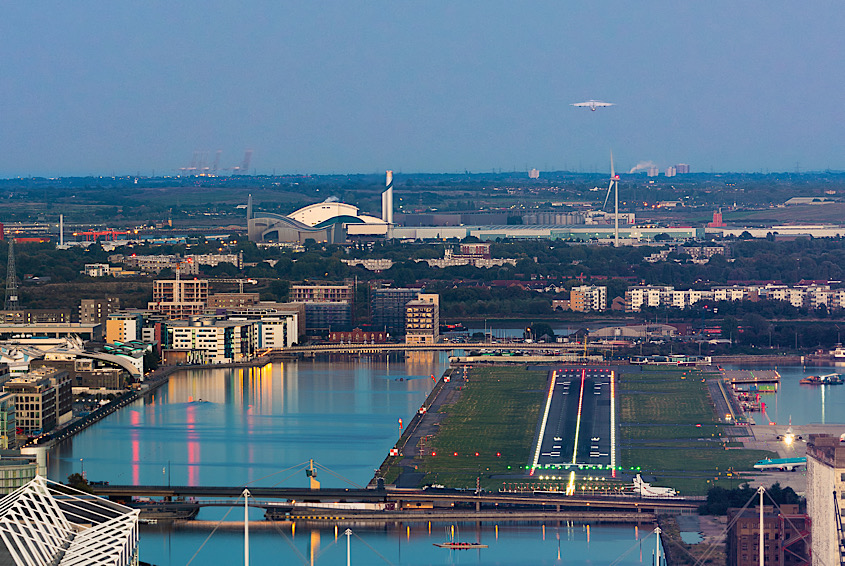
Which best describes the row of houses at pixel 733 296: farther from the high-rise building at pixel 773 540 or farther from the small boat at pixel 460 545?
the high-rise building at pixel 773 540

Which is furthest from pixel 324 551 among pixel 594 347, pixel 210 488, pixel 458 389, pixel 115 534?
pixel 594 347

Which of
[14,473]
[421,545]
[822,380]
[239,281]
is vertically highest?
[239,281]

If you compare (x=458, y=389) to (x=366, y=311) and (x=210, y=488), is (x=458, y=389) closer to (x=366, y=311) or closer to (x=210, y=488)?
(x=210, y=488)

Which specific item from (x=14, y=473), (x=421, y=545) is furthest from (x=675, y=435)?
(x=14, y=473)

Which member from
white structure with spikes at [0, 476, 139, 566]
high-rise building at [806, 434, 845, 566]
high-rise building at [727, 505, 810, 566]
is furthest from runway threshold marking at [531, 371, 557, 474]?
white structure with spikes at [0, 476, 139, 566]

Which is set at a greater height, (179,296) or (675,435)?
(179,296)

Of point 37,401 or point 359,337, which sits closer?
point 37,401

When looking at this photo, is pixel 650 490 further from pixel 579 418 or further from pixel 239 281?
pixel 239 281
